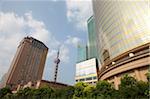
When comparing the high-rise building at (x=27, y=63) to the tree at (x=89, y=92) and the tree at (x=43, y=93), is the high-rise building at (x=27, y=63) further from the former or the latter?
the tree at (x=89, y=92)

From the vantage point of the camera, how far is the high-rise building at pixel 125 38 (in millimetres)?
29188

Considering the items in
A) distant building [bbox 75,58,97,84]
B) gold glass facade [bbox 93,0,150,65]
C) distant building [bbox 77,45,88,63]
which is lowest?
distant building [bbox 75,58,97,84]

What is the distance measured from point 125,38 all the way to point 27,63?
69.0 metres

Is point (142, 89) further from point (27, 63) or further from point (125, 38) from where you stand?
point (27, 63)

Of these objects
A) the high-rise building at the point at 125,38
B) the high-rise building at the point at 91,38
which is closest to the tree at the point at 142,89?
the high-rise building at the point at 125,38

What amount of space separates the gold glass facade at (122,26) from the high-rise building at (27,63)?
53423 mm

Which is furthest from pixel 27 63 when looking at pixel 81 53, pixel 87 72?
pixel 87 72

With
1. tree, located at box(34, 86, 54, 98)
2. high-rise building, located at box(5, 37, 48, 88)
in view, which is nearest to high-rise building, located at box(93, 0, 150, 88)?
tree, located at box(34, 86, 54, 98)

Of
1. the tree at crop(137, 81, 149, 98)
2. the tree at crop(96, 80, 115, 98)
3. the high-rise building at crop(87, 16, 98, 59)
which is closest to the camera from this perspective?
the tree at crop(137, 81, 149, 98)

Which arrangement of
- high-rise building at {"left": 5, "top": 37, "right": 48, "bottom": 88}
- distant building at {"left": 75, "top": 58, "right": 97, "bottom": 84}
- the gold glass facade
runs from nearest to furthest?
the gold glass facade < distant building at {"left": 75, "top": 58, "right": 97, "bottom": 84} < high-rise building at {"left": 5, "top": 37, "right": 48, "bottom": 88}

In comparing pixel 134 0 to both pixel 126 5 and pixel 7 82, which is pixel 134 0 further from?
pixel 7 82

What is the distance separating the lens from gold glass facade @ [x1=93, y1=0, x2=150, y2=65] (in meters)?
34.6

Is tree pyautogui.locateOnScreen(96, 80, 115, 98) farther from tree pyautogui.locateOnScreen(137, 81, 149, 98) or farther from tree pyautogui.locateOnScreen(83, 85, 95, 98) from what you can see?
tree pyautogui.locateOnScreen(137, 81, 149, 98)

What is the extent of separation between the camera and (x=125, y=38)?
3762cm
